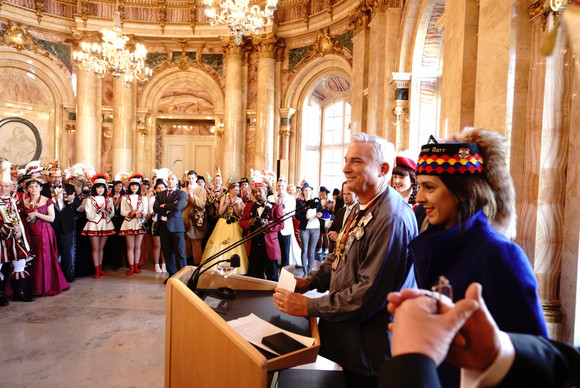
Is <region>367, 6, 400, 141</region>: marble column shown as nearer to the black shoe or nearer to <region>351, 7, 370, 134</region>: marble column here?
<region>351, 7, 370, 134</region>: marble column

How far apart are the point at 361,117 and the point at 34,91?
12.0m

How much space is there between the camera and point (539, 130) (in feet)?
9.59

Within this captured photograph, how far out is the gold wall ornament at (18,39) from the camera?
11477 millimetres

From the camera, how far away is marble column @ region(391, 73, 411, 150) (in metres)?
7.04

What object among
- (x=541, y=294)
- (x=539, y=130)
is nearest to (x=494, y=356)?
(x=541, y=294)

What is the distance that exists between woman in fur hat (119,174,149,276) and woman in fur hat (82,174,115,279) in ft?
0.75

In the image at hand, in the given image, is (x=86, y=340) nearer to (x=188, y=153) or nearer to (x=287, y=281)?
(x=287, y=281)

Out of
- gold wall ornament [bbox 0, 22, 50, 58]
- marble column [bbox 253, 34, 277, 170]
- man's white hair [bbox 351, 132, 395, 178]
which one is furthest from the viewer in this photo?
marble column [bbox 253, 34, 277, 170]

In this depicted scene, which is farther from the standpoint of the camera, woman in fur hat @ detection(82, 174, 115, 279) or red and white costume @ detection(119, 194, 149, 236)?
red and white costume @ detection(119, 194, 149, 236)

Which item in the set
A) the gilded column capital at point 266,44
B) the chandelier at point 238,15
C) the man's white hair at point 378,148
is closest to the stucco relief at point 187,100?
the gilded column capital at point 266,44

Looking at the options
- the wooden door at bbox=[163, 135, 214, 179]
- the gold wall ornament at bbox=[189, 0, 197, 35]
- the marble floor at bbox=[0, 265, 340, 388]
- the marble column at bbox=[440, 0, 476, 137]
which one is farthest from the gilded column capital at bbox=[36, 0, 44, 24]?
the marble column at bbox=[440, 0, 476, 137]

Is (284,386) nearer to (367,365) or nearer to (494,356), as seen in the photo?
(367,365)

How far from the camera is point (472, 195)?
1.16 meters

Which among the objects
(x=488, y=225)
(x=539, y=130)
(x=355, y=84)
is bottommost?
(x=488, y=225)
